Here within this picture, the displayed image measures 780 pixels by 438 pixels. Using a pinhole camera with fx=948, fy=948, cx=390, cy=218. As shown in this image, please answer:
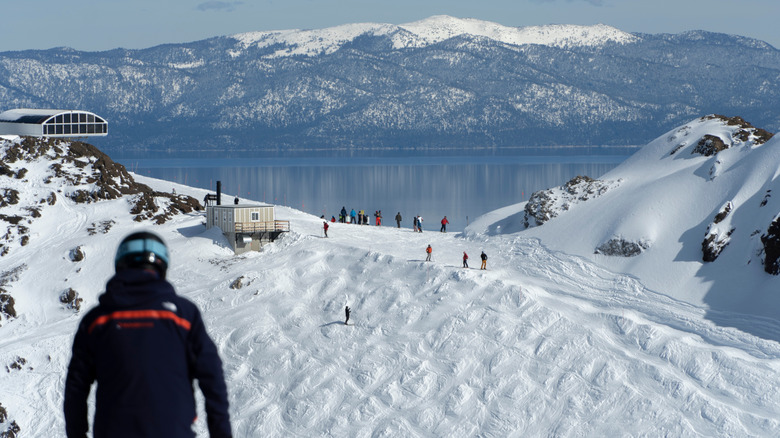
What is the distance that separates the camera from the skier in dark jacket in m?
5.68

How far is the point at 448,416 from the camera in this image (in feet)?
150

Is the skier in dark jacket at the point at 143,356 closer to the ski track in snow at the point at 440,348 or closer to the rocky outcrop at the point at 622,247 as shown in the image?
the ski track in snow at the point at 440,348

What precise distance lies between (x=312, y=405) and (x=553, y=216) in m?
24.6

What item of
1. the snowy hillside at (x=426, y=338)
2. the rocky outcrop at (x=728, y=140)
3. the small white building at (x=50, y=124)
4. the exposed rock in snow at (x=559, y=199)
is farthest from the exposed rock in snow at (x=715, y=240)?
the small white building at (x=50, y=124)

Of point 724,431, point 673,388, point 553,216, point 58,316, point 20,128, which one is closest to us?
point 724,431

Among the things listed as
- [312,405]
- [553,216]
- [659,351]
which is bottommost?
[312,405]

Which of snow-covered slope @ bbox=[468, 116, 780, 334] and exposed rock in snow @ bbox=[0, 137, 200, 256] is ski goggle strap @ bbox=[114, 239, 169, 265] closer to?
snow-covered slope @ bbox=[468, 116, 780, 334]

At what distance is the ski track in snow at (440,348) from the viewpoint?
144ft

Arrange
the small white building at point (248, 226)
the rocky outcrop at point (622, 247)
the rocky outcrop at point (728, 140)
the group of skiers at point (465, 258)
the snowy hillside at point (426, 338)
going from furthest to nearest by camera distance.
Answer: the small white building at point (248, 226) < the rocky outcrop at point (728, 140) < the rocky outcrop at point (622, 247) < the group of skiers at point (465, 258) < the snowy hillside at point (426, 338)

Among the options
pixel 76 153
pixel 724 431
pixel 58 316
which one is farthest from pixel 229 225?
pixel 724 431

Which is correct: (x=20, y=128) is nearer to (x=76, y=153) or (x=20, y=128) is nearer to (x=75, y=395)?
(x=76, y=153)

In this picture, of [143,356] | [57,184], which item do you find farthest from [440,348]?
[143,356]

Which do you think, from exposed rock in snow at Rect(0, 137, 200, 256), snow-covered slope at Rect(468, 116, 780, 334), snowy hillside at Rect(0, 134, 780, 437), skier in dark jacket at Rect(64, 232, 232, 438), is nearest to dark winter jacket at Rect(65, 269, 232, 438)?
skier in dark jacket at Rect(64, 232, 232, 438)

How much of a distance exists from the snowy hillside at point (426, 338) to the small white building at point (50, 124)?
89.7 ft
